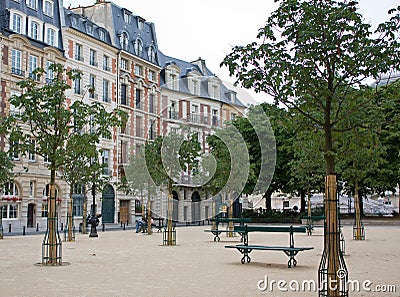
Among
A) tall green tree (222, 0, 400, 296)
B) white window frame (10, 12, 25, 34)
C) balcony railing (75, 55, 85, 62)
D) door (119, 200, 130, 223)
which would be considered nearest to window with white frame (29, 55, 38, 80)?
white window frame (10, 12, 25, 34)

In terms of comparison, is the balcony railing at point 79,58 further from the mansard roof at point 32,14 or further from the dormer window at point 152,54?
the dormer window at point 152,54

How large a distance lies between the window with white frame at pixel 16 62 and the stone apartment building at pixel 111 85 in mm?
68

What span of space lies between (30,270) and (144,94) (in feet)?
129

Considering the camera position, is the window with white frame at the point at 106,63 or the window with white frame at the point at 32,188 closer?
the window with white frame at the point at 32,188

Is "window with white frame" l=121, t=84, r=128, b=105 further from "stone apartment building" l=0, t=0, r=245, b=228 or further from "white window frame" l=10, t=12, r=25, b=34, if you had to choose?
"white window frame" l=10, t=12, r=25, b=34

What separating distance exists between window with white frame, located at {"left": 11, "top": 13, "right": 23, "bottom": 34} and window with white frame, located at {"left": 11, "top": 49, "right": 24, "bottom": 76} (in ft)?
4.74

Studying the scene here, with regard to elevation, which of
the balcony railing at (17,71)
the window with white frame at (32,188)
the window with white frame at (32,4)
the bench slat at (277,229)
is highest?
the window with white frame at (32,4)

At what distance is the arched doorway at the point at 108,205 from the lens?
145 feet

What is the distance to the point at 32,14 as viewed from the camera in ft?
125

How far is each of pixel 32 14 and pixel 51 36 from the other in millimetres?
2155

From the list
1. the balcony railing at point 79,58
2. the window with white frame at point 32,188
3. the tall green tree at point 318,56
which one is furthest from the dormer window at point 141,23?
the tall green tree at point 318,56

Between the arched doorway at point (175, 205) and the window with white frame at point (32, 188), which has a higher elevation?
the window with white frame at point (32, 188)

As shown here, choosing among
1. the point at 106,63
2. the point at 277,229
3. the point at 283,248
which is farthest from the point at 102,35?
the point at 283,248

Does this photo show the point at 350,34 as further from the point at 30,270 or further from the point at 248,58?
the point at 30,270
